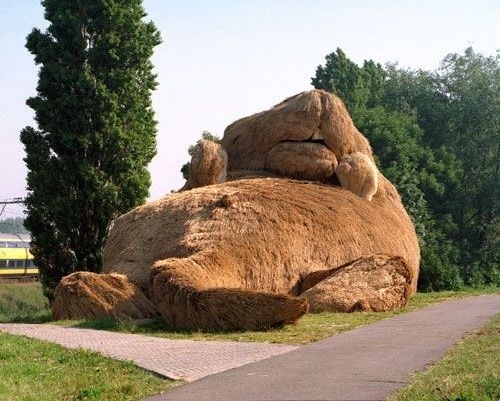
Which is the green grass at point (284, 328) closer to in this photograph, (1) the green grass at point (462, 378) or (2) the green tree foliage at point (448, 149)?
(1) the green grass at point (462, 378)

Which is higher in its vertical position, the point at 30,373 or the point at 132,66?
the point at 132,66

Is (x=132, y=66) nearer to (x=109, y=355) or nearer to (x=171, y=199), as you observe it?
(x=171, y=199)

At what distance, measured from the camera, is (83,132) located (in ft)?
70.0

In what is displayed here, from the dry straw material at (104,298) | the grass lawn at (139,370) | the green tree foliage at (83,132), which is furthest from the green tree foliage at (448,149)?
the grass lawn at (139,370)

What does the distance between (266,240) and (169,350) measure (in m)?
4.36

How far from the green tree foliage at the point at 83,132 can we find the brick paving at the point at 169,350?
9617mm

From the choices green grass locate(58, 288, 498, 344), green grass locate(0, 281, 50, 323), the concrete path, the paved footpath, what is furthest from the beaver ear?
green grass locate(0, 281, 50, 323)

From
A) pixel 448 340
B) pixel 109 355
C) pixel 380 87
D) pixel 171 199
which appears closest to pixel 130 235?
pixel 171 199

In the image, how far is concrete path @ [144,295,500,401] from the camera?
7.22 meters

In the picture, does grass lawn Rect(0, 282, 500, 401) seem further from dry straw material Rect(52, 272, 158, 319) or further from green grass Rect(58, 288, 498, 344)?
dry straw material Rect(52, 272, 158, 319)

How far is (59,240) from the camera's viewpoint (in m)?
21.4

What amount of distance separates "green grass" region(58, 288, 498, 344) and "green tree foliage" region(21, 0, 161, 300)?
869 centimetres

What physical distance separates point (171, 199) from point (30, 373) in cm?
651

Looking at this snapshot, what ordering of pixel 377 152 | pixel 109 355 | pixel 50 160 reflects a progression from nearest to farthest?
pixel 109 355, pixel 50 160, pixel 377 152
